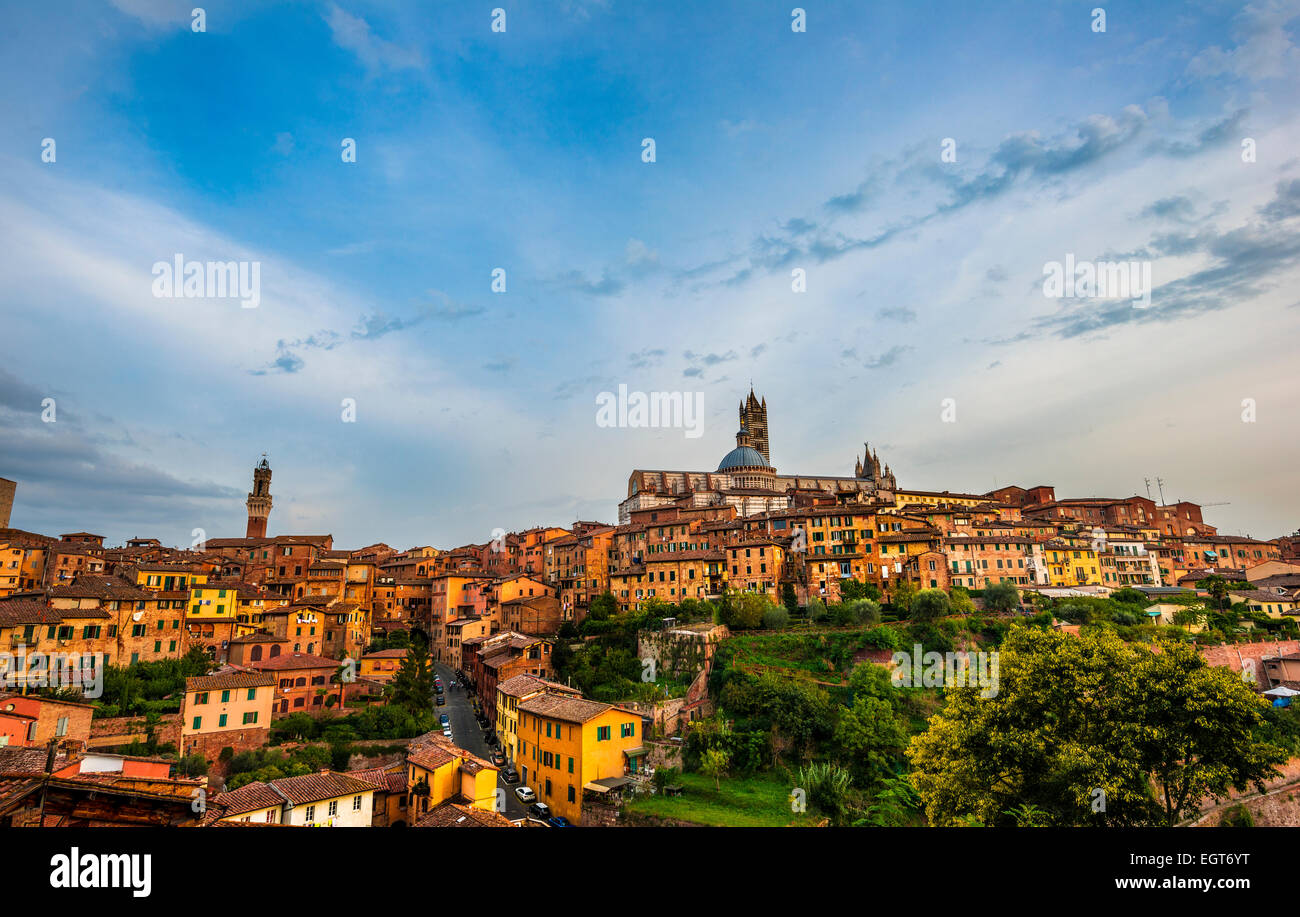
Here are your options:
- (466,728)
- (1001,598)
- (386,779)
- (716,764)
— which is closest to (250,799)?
(386,779)

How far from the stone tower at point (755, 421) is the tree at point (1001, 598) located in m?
71.5

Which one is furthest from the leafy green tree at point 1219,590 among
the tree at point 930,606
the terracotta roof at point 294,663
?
the terracotta roof at point 294,663

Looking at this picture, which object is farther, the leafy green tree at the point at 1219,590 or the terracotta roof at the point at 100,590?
the leafy green tree at the point at 1219,590

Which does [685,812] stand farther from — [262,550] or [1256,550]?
[1256,550]

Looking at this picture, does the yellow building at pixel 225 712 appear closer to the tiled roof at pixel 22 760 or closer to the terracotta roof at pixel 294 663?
the terracotta roof at pixel 294 663

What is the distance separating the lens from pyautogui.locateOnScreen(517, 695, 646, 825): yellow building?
103 ft

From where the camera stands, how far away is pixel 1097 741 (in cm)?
1842

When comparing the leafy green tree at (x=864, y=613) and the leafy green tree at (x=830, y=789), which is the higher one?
the leafy green tree at (x=864, y=613)

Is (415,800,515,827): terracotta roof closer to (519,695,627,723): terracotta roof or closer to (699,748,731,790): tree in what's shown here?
(519,695,627,723): terracotta roof

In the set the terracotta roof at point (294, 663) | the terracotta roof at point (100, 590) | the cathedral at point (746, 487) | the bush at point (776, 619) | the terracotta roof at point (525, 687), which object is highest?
the cathedral at point (746, 487)

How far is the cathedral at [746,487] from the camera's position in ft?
285

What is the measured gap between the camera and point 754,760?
33906mm

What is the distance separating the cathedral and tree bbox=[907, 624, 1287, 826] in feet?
193
